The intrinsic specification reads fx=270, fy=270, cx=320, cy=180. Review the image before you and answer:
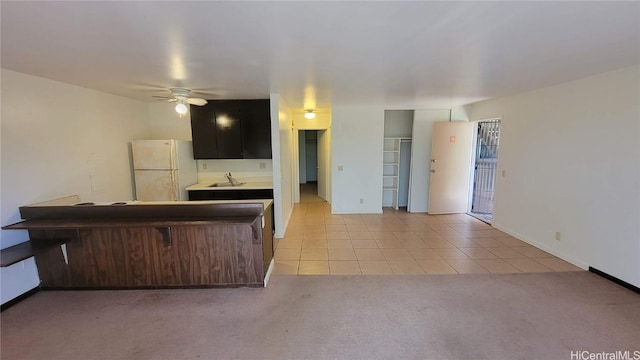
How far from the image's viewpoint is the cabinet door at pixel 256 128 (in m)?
4.69

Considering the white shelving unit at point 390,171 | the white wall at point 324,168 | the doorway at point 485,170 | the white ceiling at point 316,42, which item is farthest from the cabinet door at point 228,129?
the doorway at point 485,170

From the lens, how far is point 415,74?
292 cm

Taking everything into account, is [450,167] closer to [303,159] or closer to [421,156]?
[421,156]

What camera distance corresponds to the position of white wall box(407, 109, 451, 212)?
572cm

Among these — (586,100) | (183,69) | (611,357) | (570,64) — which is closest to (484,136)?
(586,100)

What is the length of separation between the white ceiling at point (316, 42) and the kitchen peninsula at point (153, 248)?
1.42 meters

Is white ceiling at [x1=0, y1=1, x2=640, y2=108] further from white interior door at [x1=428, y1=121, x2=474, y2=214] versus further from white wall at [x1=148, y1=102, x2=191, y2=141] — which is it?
white interior door at [x1=428, y1=121, x2=474, y2=214]

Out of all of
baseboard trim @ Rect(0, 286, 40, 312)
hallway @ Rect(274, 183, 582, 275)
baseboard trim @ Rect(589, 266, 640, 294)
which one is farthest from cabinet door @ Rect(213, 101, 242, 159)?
baseboard trim @ Rect(589, 266, 640, 294)

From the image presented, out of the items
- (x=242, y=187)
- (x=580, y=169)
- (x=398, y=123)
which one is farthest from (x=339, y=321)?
(x=398, y=123)

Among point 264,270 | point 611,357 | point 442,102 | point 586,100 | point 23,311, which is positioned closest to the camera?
point 611,357

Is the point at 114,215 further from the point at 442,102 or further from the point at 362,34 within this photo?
the point at 442,102

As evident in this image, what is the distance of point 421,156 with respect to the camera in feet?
19.2

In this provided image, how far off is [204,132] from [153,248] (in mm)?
2473

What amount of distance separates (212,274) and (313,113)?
14.5 ft
